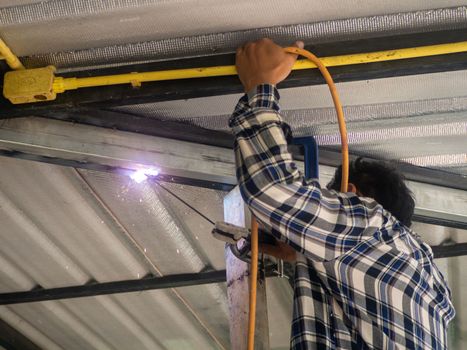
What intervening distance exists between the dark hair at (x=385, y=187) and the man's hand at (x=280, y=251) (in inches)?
9.1

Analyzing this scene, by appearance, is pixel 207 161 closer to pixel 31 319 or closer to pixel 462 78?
pixel 462 78

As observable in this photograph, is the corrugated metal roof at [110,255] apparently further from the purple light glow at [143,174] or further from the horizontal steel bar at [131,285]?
the purple light glow at [143,174]

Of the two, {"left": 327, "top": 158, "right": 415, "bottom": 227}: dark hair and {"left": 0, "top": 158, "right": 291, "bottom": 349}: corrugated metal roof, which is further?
{"left": 0, "top": 158, "right": 291, "bottom": 349}: corrugated metal roof

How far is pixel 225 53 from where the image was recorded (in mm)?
1468

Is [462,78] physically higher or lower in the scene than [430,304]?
higher

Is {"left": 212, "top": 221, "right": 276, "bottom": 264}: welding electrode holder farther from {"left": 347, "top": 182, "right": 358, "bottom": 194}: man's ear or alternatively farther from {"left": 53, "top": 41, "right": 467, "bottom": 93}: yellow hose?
{"left": 53, "top": 41, "right": 467, "bottom": 93}: yellow hose

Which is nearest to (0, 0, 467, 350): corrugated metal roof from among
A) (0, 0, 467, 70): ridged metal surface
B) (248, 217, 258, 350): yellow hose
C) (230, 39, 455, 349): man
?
(0, 0, 467, 70): ridged metal surface

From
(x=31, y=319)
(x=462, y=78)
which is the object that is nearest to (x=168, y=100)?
(x=462, y=78)

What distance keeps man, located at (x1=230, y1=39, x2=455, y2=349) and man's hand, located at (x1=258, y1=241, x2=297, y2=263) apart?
60mm

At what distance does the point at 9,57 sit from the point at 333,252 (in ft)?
3.15

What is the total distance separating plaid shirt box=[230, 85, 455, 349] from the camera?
1191 millimetres

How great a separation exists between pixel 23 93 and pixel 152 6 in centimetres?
42

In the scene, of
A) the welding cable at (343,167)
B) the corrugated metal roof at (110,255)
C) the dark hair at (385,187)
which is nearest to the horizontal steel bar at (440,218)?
the dark hair at (385,187)

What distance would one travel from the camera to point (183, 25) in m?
1.41
